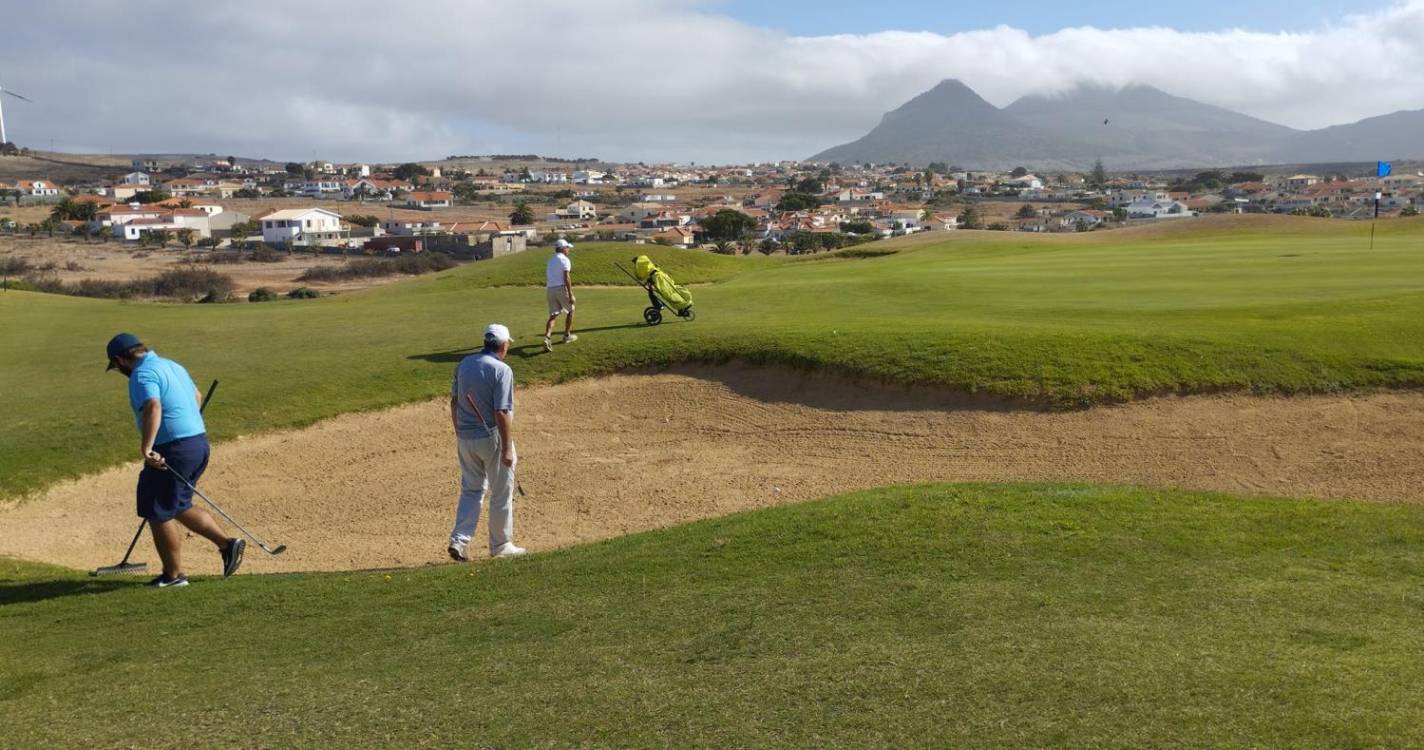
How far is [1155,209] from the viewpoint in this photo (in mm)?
148625

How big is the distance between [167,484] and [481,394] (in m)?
2.82

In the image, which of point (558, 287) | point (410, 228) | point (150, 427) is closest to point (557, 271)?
point (558, 287)

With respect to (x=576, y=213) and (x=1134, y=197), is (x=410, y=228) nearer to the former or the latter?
(x=576, y=213)

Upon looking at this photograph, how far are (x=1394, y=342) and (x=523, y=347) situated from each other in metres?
14.4

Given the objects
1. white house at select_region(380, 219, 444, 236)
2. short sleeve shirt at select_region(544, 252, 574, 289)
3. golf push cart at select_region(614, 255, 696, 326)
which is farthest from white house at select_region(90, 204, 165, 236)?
short sleeve shirt at select_region(544, 252, 574, 289)

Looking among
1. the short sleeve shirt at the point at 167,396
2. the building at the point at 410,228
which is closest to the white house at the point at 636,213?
the building at the point at 410,228

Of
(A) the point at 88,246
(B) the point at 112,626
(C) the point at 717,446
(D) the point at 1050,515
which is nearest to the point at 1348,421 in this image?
(D) the point at 1050,515

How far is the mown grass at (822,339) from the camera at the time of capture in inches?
619

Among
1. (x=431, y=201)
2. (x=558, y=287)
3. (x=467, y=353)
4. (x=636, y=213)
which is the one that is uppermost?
(x=431, y=201)

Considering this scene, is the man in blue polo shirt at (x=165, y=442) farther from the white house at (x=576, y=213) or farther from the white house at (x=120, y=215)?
the white house at (x=576, y=213)

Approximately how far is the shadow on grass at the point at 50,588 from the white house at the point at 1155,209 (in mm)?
145214

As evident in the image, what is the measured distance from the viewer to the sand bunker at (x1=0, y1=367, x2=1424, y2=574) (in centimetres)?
1274

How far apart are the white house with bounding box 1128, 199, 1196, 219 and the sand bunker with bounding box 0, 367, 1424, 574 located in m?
136

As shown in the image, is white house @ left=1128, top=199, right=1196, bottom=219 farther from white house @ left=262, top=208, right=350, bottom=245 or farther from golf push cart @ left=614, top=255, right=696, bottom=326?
golf push cart @ left=614, top=255, right=696, bottom=326
